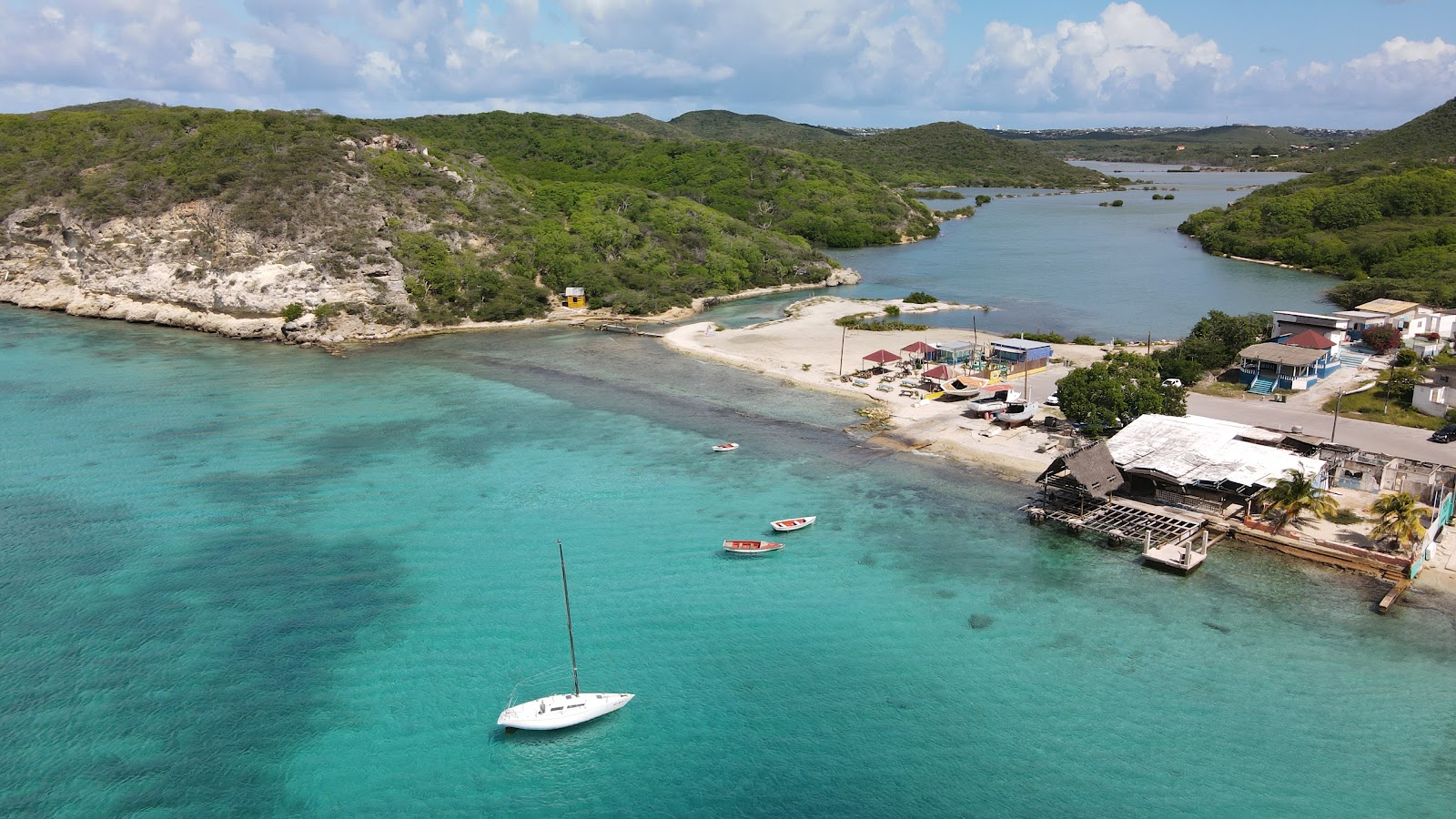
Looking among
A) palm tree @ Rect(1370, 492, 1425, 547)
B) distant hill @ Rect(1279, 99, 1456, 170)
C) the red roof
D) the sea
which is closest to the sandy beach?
the sea

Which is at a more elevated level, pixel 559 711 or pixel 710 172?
pixel 710 172

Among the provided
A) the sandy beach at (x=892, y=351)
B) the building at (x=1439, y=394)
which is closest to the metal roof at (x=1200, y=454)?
the sandy beach at (x=892, y=351)

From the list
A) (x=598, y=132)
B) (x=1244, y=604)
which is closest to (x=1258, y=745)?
(x=1244, y=604)

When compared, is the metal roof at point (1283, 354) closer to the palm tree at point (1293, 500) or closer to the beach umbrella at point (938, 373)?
the beach umbrella at point (938, 373)

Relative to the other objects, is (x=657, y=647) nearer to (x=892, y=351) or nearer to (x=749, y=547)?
(x=749, y=547)

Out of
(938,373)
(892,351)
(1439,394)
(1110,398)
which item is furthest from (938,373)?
(1439,394)

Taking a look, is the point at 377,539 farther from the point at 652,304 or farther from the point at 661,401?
the point at 652,304

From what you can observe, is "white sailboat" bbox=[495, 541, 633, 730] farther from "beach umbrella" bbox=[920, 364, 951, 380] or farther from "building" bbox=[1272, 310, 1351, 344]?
"building" bbox=[1272, 310, 1351, 344]
